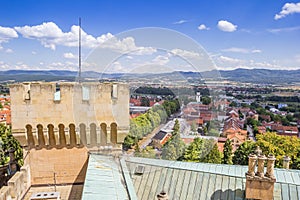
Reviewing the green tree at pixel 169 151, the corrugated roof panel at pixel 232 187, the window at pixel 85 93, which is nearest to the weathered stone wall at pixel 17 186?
the window at pixel 85 93

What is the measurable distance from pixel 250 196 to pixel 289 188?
1410 millimetres

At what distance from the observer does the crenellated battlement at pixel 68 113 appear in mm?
7012

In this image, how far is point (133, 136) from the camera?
21.7 ft

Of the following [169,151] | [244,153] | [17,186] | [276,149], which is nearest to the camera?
[169,151]

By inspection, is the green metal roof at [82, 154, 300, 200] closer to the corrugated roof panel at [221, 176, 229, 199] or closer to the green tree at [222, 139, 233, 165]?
the corrugated roof panel at [221, 176, 229, 199]

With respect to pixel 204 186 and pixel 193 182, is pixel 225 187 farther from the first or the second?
pixel 193 182

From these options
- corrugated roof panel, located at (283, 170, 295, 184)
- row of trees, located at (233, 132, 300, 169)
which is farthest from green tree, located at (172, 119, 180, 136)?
row of trees, located at (233, 132, 300, 169)

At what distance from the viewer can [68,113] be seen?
7559mm

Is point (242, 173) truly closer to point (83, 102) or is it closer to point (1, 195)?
point (83, 102)

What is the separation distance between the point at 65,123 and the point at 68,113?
0.30 meters

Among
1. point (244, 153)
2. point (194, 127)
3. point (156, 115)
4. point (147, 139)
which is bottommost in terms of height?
point (244, 153)

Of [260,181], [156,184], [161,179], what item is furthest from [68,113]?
[260,181]

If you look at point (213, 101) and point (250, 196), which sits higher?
point (213, 101)

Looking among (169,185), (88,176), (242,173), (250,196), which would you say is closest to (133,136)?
(88,176)
